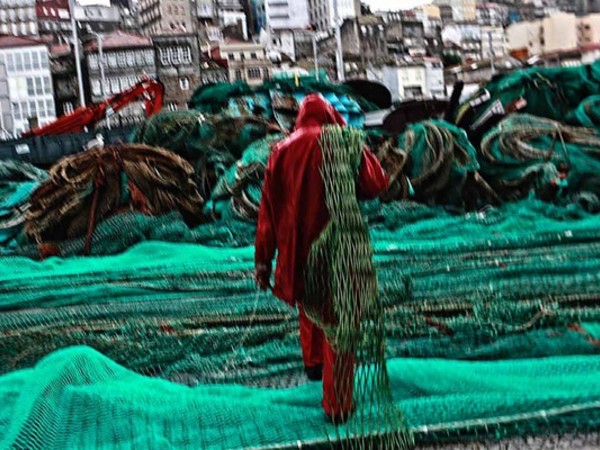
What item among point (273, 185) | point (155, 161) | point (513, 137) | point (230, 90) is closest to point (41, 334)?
point (273, 185)

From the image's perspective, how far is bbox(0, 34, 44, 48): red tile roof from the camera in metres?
11.3

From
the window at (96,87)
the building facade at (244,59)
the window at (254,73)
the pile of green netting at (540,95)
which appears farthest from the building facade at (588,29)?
the window at (96,87)

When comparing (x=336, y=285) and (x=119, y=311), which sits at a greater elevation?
(x=336, y=285)

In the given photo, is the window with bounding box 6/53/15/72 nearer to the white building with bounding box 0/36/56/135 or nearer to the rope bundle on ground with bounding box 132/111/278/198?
the white building with bounding box 0/36/56/135

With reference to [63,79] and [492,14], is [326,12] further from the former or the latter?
[63,79]

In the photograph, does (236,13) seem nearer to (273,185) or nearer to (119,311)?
(119,311)

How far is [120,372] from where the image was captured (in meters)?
3.32

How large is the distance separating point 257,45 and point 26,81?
482 centimetres

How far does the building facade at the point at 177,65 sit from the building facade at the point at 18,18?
93.0 inches

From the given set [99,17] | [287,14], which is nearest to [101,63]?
[99,17]

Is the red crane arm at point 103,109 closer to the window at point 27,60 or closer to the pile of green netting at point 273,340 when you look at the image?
the window at point 27,60

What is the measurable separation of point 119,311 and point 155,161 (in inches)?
119

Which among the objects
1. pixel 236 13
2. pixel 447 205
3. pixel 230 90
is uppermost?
pixel 236 13

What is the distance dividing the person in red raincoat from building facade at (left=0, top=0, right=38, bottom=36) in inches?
409
